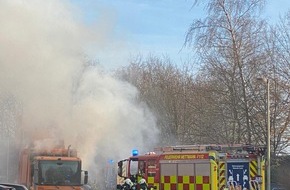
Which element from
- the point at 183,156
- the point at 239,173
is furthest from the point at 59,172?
the point at 239,173

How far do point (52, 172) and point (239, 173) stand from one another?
483cm

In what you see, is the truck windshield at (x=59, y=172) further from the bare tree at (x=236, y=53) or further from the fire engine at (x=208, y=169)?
the bare tree at (x=236, y=53)

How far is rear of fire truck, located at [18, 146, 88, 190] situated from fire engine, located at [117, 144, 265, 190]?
1.30 meters

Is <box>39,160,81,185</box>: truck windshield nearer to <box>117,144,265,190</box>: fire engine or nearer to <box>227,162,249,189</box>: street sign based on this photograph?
<box>117,144,265,190</box>: fire engine

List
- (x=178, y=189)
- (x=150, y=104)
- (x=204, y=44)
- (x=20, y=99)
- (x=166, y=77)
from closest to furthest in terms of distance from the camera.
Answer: (x=178, y=189), (x=20, y=99), (x=204, y=44), (x=150, y=104), (x=166, y=77)

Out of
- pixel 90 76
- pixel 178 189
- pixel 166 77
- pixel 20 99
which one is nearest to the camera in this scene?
pixel 178 189

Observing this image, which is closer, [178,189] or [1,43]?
[178,189]

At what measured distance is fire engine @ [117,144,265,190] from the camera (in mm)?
12859

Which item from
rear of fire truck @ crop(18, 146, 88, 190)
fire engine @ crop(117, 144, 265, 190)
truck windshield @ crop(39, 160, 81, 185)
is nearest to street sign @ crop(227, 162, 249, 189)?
fire engine @ crop(117, 144, 265, 190)

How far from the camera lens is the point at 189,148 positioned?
45.1 feet

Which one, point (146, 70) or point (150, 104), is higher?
point (146, 70)

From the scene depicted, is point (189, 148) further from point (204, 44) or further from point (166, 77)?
point (166, 77)

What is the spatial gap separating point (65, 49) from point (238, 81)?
9429 mm

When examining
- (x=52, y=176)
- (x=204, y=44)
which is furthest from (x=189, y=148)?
(x=204, y=44)
